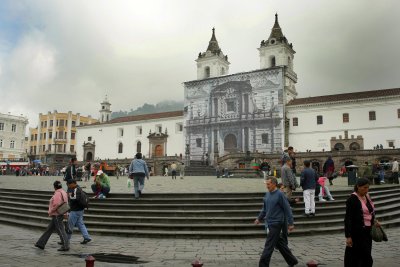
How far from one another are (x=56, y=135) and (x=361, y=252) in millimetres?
83090

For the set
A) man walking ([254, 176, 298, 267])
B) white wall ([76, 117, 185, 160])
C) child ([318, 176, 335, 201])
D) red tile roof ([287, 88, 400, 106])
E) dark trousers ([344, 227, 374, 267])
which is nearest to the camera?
dark trousers ([344, 227, 374, 267])

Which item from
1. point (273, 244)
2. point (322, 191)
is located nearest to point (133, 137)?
point (322, 191)

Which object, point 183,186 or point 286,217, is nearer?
point 286,217

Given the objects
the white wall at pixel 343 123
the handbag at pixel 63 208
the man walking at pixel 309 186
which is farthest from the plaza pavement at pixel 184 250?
the white wall at pixel 343 123

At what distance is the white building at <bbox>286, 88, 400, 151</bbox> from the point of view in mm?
42219

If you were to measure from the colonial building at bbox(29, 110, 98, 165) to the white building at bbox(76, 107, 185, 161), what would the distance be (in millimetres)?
13792

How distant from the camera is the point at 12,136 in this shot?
237ft

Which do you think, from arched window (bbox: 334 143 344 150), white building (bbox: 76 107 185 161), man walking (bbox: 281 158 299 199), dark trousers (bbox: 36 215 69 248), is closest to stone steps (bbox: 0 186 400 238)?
man walking (bbox: 281 158 299 199)

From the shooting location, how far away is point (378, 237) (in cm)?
520

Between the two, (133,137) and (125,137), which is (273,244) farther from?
(125,137)

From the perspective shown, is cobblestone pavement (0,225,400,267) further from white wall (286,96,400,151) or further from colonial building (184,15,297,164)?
colonial building (184,15,297,164)

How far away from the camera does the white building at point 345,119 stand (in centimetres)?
4222

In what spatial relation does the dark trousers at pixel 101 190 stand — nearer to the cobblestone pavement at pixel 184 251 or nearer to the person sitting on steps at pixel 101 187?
the person sitting on steps at pixel 101 187

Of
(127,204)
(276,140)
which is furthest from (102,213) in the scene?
(276,140)
